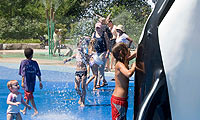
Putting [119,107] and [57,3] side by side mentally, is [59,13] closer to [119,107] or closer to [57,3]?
[57,3]

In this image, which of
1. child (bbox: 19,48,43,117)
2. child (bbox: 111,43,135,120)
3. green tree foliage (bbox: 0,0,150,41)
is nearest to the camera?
child (bbox: 111,43,135,120)

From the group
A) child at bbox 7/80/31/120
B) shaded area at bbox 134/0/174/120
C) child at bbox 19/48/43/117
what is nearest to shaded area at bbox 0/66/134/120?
child at bbox 19/48/43/117

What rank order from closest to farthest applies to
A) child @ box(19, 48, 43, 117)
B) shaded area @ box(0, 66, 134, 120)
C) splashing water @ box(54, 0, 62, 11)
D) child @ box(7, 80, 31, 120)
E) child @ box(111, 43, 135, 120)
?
child @ box(111, 43, 135, 120), child @ box(7, 80, 31, 120), child @ box(19, 48, 43, 117), shaded area @ box(0, 66, 134, 120), splashing water @ box(54, 0, 62, 11)

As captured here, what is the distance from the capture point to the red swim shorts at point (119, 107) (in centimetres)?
363

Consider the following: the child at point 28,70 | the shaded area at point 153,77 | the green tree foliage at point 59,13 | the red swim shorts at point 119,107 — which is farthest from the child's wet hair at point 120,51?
the green tree foliage at point 59,13

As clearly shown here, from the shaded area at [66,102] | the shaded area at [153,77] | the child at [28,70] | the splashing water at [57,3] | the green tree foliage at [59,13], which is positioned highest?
the splashing water at [57,3]

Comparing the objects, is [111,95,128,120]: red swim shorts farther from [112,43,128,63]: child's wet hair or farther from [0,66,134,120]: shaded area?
[0,66,134,120]: shaded area

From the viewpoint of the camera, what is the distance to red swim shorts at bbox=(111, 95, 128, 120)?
11.9 feet

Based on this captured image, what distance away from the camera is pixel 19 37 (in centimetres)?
2306

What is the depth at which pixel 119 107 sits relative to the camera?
144 inches

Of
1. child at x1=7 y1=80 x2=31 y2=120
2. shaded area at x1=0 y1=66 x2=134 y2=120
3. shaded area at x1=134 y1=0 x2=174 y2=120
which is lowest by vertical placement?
shaded area at x1=0 y1=66 x2=134 y2=120

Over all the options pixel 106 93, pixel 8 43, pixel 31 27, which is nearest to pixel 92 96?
pixel 106 93

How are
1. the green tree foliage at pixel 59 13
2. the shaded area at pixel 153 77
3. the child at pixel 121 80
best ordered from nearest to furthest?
the shaded area at pixel 153 77, the child at pixel 121 80, the green tree foliage at pixel 59 13

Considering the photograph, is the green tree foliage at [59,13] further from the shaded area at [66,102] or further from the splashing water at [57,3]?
the shaded area at [66,102]
